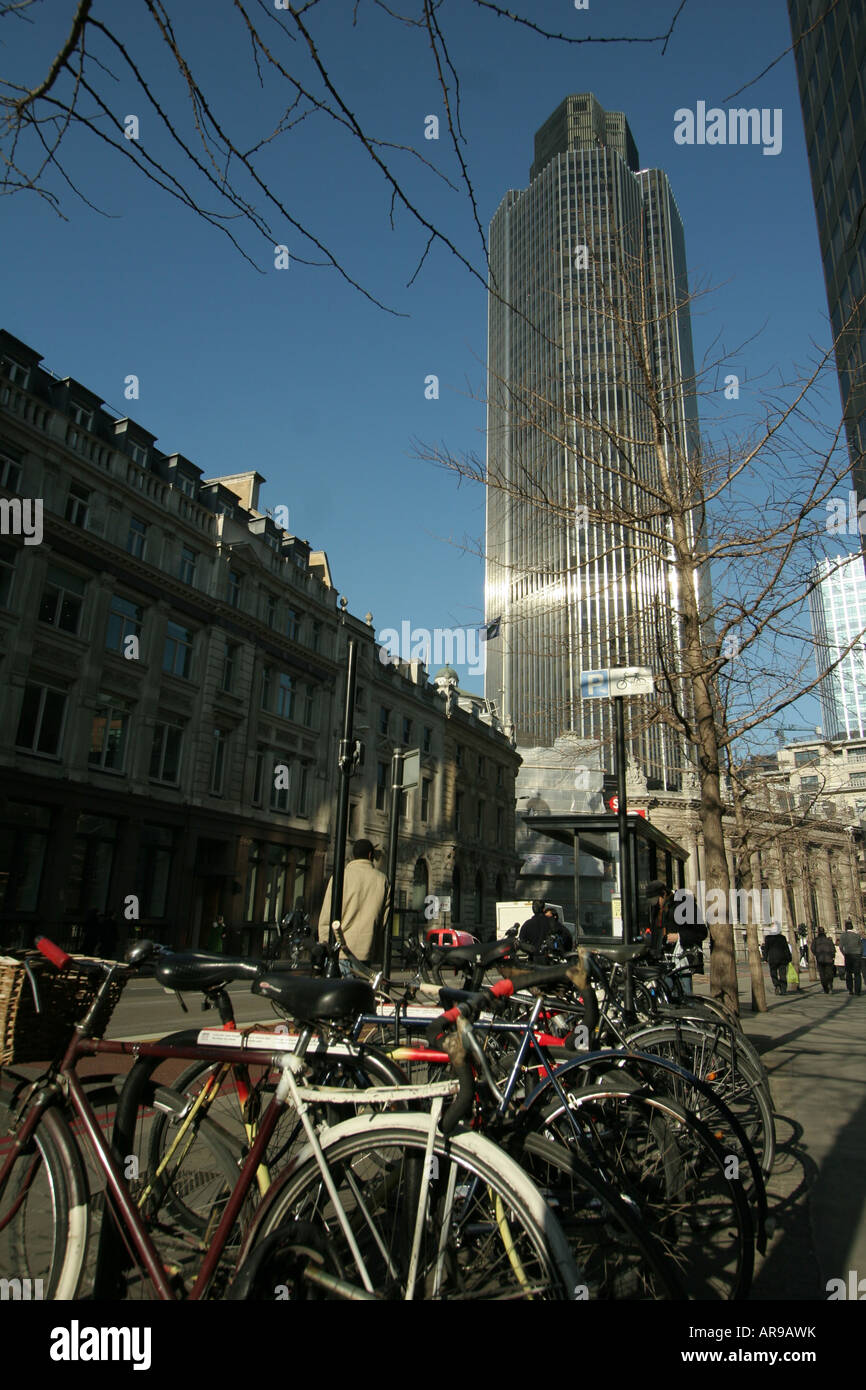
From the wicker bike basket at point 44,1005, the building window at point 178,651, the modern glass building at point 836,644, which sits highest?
the building window at point 178,651

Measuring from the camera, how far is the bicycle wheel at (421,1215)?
2146mm

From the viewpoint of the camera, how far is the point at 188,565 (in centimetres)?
2723

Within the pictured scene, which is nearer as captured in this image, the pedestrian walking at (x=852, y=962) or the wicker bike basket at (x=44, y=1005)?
the wicker bike basket at (x=44, y=1005)

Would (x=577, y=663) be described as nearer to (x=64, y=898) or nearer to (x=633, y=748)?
(x=633, y=748)

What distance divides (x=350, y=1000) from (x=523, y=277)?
329 inches

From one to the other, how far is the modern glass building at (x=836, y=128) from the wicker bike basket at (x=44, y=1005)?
3377cm

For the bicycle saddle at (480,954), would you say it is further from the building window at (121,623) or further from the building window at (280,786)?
the building window at (280,786)

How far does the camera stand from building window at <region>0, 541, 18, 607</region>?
20.6 meters

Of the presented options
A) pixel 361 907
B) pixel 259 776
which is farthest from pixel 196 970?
pixel 259 776

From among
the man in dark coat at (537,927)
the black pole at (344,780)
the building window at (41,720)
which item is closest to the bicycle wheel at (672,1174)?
the black pole at (344,780)

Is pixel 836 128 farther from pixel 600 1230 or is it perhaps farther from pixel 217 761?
pixel 600 1230

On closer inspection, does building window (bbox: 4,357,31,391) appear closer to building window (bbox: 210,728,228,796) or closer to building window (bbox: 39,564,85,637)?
building window (bbox: 39,564,85,637)

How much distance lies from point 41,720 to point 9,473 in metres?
6.68
